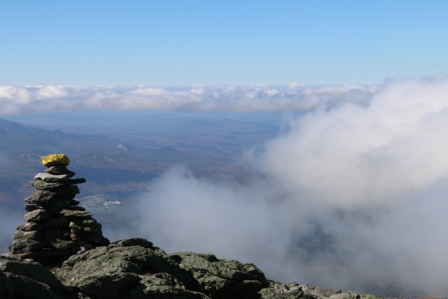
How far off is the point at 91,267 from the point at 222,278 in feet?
27.6

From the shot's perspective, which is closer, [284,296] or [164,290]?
[164,290]

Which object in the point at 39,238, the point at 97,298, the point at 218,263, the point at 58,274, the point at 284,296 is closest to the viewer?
the point at 97,298

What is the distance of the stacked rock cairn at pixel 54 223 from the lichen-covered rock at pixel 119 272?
7713mm

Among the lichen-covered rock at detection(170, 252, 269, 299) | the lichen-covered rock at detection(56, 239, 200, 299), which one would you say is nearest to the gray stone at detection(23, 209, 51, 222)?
the lichen-covered rock at detection(56, 239, 200, 299)

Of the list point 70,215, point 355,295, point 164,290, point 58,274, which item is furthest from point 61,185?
point 355,295

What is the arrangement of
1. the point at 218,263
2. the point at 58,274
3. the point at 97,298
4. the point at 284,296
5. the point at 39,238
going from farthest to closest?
the point at 39,238 → the point at 218,263 → the point at 284,296 → the point at 58,274 → the point at 97,298

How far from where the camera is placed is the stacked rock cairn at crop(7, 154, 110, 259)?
41.3 metres

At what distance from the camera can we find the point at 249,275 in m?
36.2

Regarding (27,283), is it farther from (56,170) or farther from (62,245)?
(56,170)

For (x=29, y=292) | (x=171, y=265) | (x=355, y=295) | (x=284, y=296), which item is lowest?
(x=355, y=295)

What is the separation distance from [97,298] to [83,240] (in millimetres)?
17849

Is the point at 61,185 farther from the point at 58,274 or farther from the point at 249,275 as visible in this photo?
the point at 249,275

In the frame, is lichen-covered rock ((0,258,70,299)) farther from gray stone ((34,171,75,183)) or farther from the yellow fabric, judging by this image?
the yellow fabric

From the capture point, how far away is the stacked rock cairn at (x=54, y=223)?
4134cm
